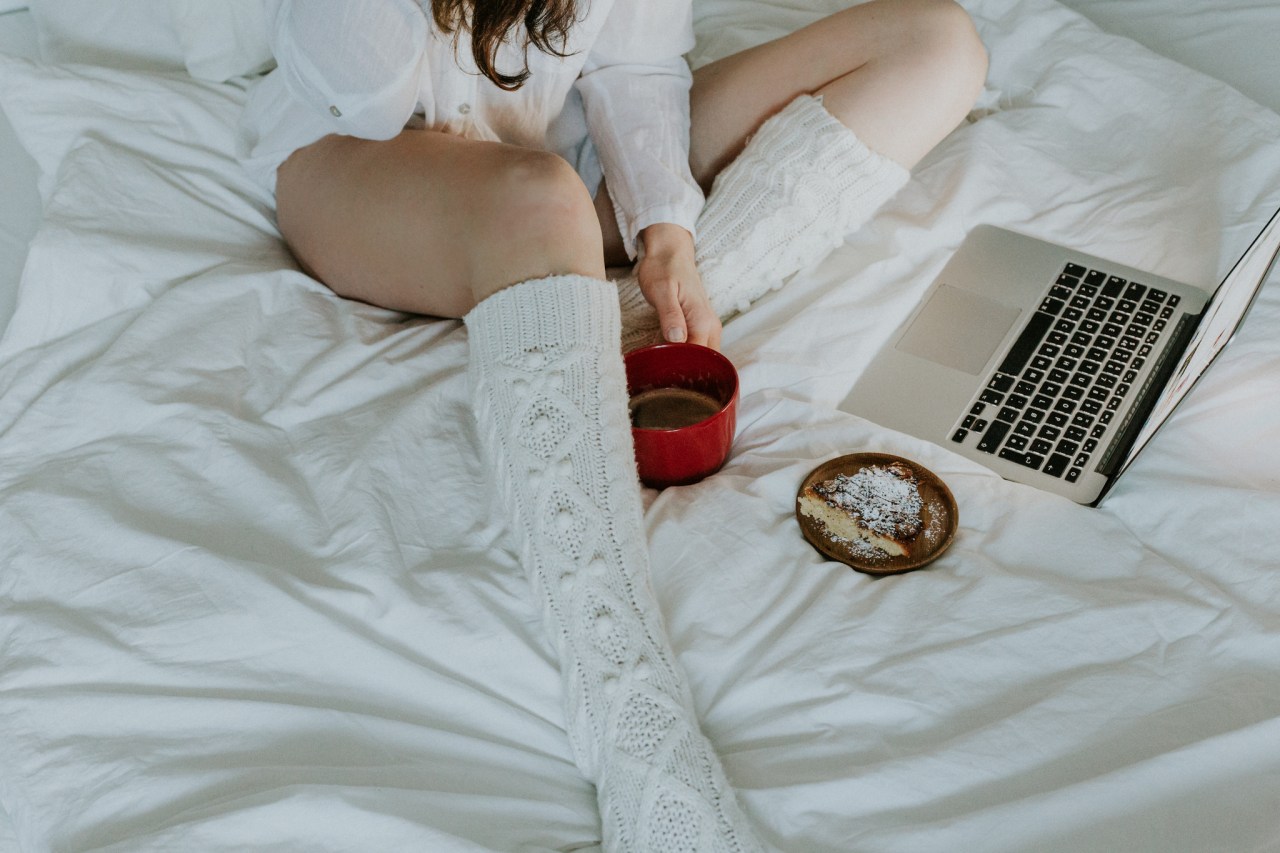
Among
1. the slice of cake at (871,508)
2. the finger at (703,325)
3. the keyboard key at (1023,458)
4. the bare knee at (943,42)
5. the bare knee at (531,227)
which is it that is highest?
the bare knee at (943,42)

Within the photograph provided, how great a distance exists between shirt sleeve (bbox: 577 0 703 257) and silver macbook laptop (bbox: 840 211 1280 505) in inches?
10.1

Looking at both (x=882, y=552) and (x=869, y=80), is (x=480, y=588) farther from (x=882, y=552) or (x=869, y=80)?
(x=869, y=80)

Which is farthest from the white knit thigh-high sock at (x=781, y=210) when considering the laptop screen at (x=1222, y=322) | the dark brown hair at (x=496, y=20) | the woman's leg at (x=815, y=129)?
the laptop screen at (x=1222, y=322)

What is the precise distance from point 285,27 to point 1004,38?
859mm

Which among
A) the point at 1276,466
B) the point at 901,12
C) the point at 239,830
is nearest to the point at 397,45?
the point at 901,12

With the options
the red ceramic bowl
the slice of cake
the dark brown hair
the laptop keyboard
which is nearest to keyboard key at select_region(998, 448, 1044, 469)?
the laptop keyboard

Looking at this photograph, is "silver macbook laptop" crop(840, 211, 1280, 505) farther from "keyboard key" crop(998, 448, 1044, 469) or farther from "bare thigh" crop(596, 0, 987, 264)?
"bare thigh" crop(596, 0, 987, 264)

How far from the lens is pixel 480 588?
0.75 meters

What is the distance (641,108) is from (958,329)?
37 cm

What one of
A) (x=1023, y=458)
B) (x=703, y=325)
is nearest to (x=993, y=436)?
(x=1023, y=458)

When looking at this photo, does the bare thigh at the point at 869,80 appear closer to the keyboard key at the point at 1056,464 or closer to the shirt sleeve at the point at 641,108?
the shirt sleeve at the point at 641,108

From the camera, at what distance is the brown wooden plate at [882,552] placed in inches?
30.7

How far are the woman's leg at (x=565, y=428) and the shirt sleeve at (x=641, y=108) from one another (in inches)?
6.8

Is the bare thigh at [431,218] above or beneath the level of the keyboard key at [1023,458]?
above
